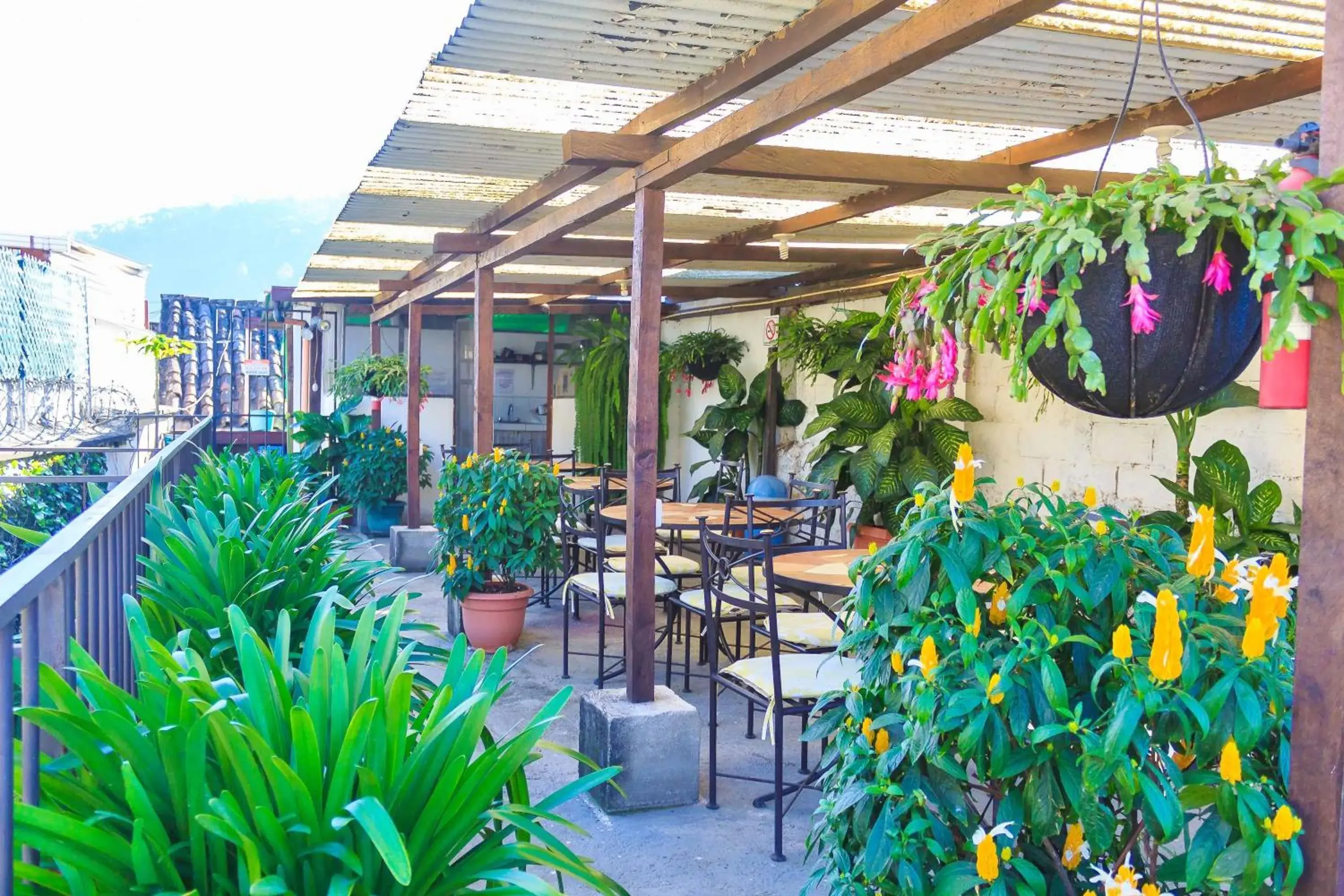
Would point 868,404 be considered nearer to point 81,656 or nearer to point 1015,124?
point 1015,124

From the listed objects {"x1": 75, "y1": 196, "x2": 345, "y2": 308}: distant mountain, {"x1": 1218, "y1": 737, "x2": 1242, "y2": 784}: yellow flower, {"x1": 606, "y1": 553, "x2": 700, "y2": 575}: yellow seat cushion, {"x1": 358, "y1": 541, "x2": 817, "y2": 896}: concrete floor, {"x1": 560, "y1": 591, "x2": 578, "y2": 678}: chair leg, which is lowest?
{"x1": 358, "y1": 541, "x2": 817, "y2": 896}: concrete floor

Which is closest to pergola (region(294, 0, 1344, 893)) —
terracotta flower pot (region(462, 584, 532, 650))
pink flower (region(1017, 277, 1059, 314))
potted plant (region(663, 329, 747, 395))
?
pink flower (region(1017, 277, 1059, 314))

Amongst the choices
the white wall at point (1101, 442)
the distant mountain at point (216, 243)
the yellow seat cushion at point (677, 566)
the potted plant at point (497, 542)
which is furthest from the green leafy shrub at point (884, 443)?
the distant mountain at point (216, 243)

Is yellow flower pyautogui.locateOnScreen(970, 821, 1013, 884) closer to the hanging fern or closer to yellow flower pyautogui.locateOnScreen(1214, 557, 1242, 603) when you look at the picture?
yellow flower pyautogui.locateOnScreen(1214, 557, 1242, 603)

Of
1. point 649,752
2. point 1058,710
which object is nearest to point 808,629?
point 649,752

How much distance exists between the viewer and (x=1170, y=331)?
4.99ft

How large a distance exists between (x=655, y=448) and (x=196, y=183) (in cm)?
10364

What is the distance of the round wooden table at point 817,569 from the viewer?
355cm

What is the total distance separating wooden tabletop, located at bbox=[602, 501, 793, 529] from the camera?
211 inches

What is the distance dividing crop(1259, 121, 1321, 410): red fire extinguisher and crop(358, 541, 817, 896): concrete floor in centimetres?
188

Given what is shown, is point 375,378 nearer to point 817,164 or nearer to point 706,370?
point 706,370

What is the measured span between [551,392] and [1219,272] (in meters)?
10.4

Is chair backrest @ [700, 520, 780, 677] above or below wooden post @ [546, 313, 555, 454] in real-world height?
below

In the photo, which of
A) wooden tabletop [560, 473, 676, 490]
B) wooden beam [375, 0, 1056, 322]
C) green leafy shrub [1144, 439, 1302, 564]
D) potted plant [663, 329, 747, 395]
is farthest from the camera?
potted plant [663, 329, 747, 395]
